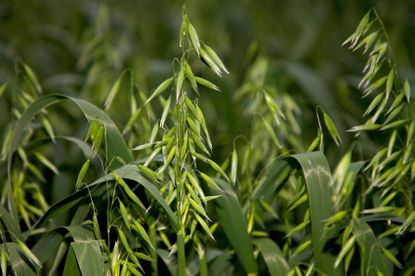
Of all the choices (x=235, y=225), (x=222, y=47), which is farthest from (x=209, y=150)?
(x=235, y=225)

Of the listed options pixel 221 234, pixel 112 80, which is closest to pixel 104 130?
pixel 221 234

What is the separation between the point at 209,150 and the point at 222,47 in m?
0.43

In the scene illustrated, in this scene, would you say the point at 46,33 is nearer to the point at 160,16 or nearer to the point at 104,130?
the point at 160,16

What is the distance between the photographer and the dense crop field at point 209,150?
0.79 meters

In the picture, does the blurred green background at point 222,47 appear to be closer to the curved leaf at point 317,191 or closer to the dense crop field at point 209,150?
the dense crop field at point 209,150

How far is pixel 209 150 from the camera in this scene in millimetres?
1424

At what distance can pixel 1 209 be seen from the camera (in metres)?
0.87

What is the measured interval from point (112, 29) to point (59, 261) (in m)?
1.18

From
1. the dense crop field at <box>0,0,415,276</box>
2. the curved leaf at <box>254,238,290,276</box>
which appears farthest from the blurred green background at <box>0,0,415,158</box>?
the curved leaf at <box>254,238,290,276</box>

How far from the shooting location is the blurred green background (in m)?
1.53

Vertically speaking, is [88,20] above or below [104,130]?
above

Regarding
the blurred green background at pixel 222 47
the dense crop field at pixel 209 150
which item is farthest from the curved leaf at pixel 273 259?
the blurred green background at pixel 222 47

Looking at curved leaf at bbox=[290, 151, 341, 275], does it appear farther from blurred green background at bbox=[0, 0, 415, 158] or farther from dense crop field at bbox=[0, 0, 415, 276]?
blurred green background at bbox=[0, 0, 415, 158]

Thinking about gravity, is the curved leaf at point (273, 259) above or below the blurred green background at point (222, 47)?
below
